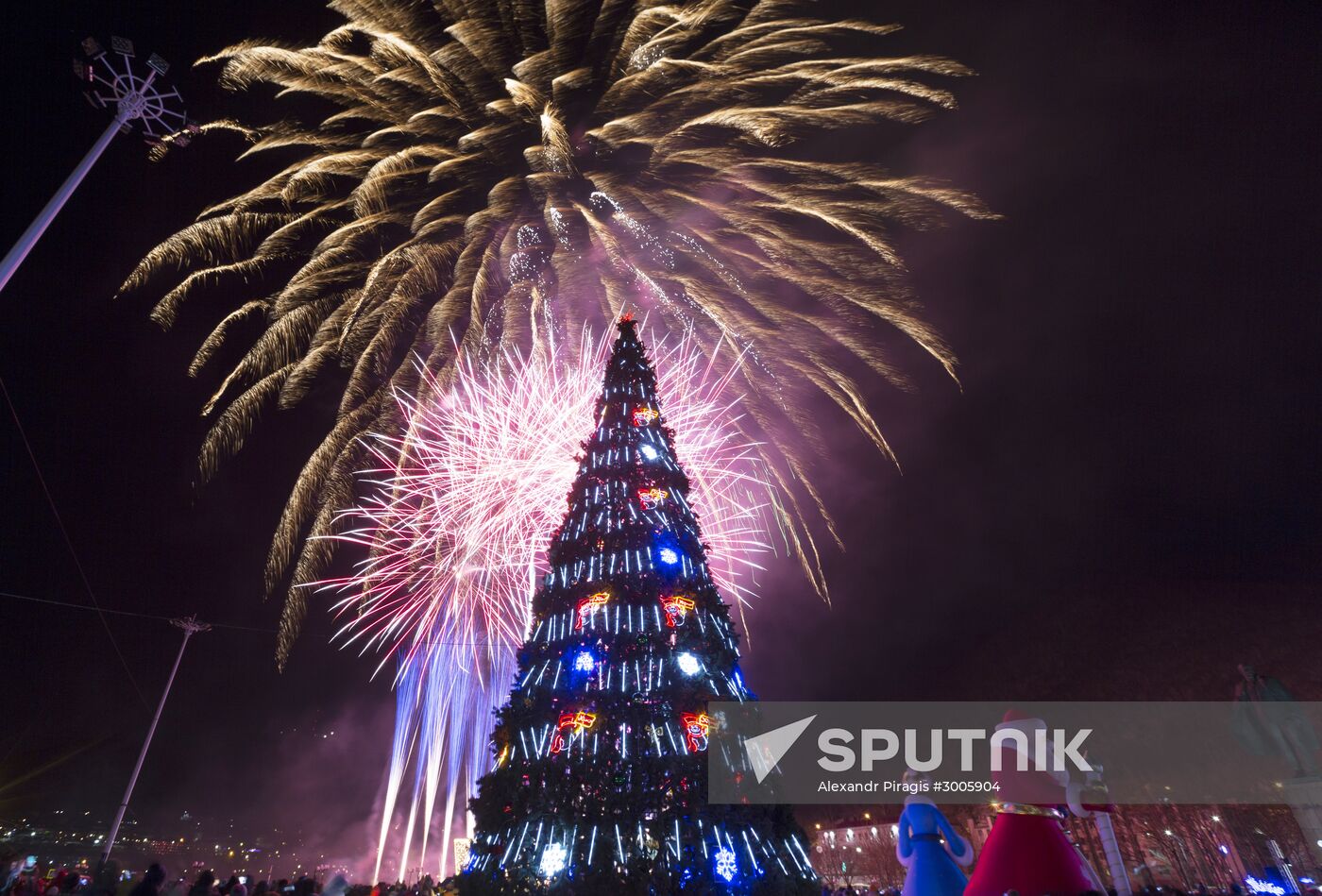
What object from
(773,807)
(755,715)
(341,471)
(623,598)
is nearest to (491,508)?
(341,471)

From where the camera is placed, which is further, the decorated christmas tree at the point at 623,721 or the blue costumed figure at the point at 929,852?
the decorated christmas tree at the point at 623,721

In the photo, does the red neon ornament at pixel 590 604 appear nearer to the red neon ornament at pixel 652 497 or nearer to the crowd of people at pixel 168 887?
the red neon ornament at pixel 652 497

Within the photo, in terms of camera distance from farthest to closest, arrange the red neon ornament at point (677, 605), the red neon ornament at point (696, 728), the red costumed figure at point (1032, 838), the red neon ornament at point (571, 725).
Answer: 1. the red neon ornament at point (677, 605)
2. the red neon ornament at point (571, 725)
3. the red neon ornament at point (696, 728)
4. the red costumed figure at point (1032, 838)

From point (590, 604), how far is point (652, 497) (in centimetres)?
309

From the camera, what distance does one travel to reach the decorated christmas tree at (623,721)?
11141 mm

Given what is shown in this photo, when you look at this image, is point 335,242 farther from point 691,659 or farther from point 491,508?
point 691,659

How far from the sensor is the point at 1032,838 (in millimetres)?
7727

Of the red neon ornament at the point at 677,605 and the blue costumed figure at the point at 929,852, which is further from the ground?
the red neon ornament at the point at 677,605

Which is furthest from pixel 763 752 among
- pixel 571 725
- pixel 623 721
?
pixel 571 725

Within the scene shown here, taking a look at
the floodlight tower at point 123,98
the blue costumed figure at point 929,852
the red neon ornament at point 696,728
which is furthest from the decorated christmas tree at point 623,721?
the floodlight tower at point 123,98

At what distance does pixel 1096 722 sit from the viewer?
3553cm

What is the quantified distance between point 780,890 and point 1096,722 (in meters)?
34.4

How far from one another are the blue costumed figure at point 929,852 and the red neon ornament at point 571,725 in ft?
19.9

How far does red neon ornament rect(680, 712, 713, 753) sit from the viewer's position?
12.6 meters
